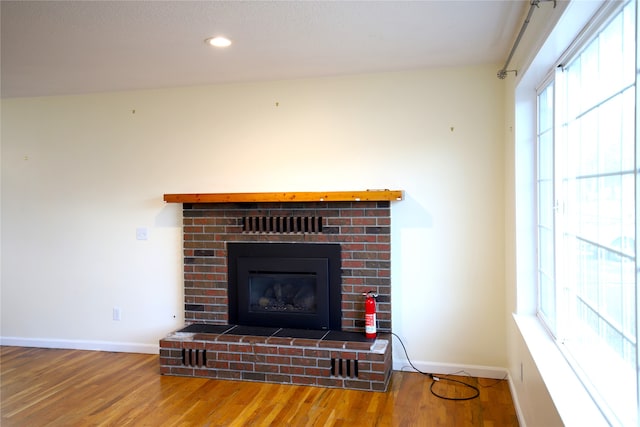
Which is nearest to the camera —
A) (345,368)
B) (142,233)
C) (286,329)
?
(345,368)

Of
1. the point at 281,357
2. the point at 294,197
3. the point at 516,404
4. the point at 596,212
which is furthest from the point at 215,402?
the point at 596,212

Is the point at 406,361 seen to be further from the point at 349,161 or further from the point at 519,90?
the point at 519,90

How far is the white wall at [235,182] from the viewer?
3.87 metres

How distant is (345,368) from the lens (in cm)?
362

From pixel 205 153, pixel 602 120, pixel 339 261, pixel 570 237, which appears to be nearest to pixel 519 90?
pixel 570 237

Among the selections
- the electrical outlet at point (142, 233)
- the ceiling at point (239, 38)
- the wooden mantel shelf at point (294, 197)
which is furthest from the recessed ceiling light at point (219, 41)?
the electrical outlet at point (142, 233)

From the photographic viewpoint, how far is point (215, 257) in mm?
4309

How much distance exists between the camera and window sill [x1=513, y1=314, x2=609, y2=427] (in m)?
1.72

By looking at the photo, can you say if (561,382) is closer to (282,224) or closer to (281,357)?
(281,357)

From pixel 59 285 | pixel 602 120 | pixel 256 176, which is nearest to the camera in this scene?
pixel 602 120

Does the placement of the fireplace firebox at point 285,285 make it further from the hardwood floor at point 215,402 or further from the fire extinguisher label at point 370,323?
the hardwood floor at point 215,402

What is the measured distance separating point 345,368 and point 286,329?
0.67m

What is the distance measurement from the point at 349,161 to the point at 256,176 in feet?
2.60

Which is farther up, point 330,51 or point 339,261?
point 330,51
